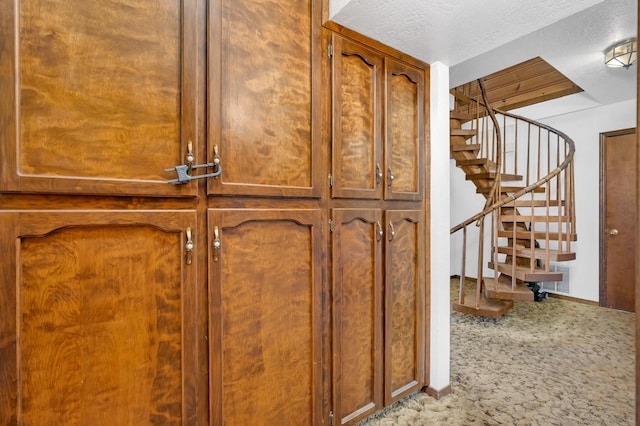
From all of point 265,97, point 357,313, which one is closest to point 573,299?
point 357,313

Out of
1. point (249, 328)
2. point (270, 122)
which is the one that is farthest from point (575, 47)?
point (249, 328)

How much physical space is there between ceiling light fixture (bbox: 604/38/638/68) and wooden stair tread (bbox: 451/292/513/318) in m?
2.33

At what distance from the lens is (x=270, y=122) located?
52.1 inches

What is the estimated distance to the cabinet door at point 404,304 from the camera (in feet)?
5.83

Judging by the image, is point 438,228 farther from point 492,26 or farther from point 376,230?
point 492,26

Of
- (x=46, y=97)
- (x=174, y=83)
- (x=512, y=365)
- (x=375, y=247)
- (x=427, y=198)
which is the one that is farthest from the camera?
(x=512, y=365)

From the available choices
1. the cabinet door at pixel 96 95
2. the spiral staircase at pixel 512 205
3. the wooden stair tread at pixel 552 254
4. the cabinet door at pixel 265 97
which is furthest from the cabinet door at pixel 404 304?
the wooden stair tread at pixel 552 254

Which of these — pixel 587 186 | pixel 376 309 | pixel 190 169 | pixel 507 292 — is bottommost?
pixel 507 292

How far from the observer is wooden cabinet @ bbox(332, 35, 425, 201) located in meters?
1.56

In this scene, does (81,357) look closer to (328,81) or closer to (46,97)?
(46,97)

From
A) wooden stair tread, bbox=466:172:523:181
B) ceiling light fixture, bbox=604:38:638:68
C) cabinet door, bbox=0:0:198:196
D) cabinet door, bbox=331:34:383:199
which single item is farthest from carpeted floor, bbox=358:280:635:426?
ceiling light fixture, bbox=604:38:638:68

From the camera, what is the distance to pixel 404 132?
6.13 feet

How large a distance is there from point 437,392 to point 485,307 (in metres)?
1.61

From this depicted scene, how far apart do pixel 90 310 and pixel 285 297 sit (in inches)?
27.0
